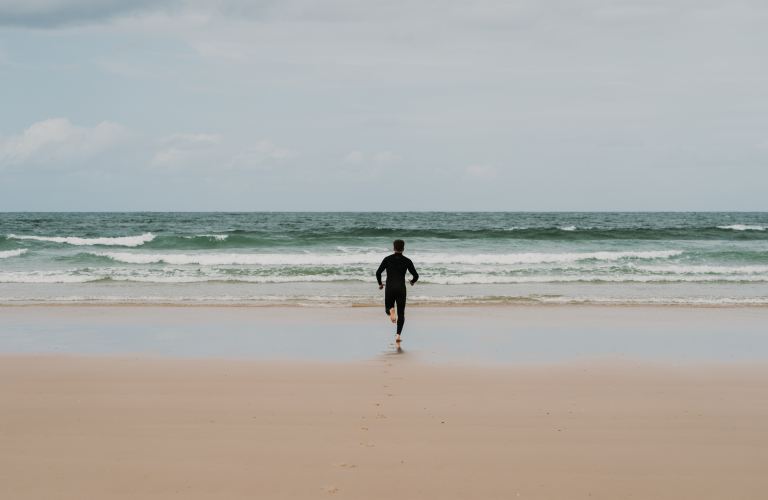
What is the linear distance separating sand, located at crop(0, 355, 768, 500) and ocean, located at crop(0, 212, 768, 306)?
703cm

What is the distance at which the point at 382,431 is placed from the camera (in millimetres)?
5336

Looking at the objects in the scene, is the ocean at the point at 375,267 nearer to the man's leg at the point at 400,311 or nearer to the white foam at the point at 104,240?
the white foam at the point at 104,240

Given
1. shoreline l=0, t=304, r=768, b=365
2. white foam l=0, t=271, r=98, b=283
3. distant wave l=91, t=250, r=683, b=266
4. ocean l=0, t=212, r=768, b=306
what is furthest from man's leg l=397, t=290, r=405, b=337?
distant wave l=91, t=250, r=683, b=266

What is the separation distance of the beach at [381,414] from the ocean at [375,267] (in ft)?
16.5

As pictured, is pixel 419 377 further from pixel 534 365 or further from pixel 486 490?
pixel 486 490

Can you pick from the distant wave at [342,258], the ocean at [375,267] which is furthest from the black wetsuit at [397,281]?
the distant wave at [342,258]

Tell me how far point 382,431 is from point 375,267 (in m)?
17.2

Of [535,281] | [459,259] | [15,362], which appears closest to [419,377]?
[15,362]

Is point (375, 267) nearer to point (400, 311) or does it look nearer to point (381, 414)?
point (400, 311)

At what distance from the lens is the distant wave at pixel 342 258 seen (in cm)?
2398

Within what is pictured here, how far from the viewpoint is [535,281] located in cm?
1870

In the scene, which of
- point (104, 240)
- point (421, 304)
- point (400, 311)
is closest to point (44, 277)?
point (421, 304)

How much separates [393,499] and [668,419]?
273 centimetres

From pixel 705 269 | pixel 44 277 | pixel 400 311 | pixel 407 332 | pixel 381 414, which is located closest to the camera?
pixel 381 414
